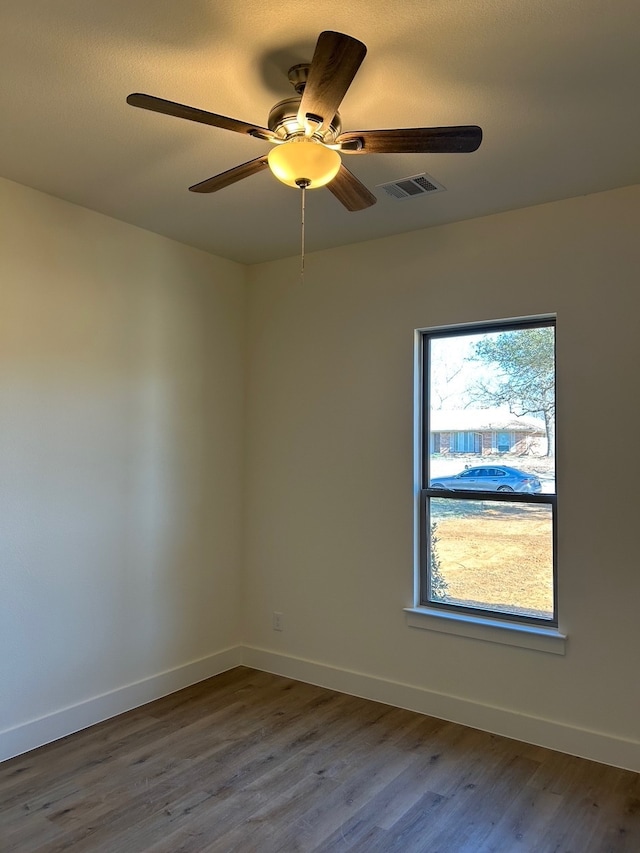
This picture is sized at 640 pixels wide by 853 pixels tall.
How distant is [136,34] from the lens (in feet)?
6.30

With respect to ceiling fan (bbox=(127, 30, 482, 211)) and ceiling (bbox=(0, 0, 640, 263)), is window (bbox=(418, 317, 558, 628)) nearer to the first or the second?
ceiling (bbox=(0, 0, 640, 263))

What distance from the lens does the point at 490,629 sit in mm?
3275

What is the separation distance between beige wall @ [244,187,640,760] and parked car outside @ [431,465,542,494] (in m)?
0.20

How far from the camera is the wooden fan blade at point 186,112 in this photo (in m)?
1.74

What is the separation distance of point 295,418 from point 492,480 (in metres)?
1.34

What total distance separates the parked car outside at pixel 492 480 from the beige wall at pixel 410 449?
0.20 metres

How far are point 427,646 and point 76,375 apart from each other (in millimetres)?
2397

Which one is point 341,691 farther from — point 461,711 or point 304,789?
point 304,789

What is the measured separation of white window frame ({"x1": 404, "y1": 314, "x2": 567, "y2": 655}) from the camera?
3.15m

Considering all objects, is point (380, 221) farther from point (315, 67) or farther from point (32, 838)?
point (32, 838)

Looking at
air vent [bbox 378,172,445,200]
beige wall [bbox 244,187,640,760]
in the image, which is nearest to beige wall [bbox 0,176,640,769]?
beige wall [bbox 244,187,640,760]

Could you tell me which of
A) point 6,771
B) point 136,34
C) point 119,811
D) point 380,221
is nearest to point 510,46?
point 136,34

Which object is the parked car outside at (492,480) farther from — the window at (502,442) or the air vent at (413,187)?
the air vent at (413,187)

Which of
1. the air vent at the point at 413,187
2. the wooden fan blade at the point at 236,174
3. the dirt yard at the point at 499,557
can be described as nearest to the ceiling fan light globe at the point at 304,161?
the wooden fan blade at the point at 236,174
